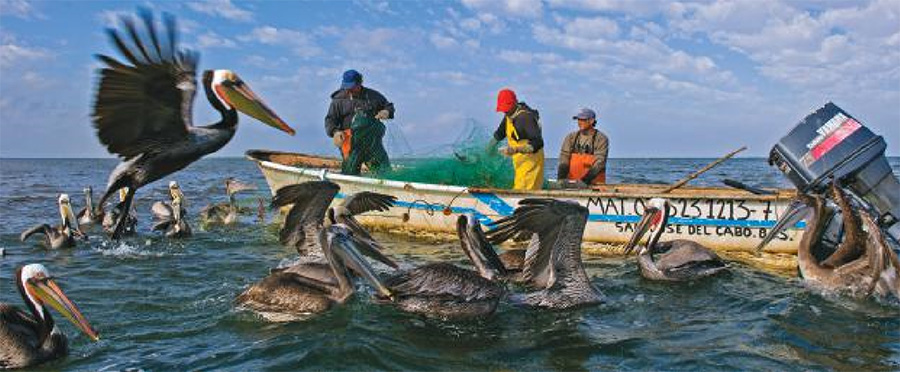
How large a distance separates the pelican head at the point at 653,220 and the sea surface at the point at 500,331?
0.35 m

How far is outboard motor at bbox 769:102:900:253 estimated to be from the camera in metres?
7.80

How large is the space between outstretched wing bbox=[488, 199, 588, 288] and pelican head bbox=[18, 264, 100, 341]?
3485 millimetres

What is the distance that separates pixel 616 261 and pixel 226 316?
4814 millimetres

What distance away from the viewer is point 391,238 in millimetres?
11594

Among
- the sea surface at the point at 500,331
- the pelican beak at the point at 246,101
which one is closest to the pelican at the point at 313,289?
the sea surface at the point at 500,331

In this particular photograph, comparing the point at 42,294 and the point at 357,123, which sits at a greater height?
the point at 357,123

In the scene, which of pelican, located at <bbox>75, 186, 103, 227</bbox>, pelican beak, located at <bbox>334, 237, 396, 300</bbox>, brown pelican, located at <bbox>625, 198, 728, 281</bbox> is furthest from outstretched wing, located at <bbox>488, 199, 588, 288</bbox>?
pelican, located at <bbox>75, 186, 103, 227</bbox>

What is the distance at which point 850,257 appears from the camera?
7.64m

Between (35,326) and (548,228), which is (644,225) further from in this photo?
(35,326)

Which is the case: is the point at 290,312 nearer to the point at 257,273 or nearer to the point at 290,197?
the point at 290,197

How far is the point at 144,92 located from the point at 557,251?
364 cm

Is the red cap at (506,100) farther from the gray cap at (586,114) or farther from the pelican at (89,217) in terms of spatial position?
the pelican at (89,217)

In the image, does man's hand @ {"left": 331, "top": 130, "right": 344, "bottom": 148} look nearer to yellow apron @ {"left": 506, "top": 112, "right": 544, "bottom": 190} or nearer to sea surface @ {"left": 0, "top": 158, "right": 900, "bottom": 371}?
yellow apron @ {"left": 506, "top": 112, "right": 544, "bottom": 190}

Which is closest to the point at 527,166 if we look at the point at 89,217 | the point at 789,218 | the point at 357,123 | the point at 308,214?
the point at 357,123
